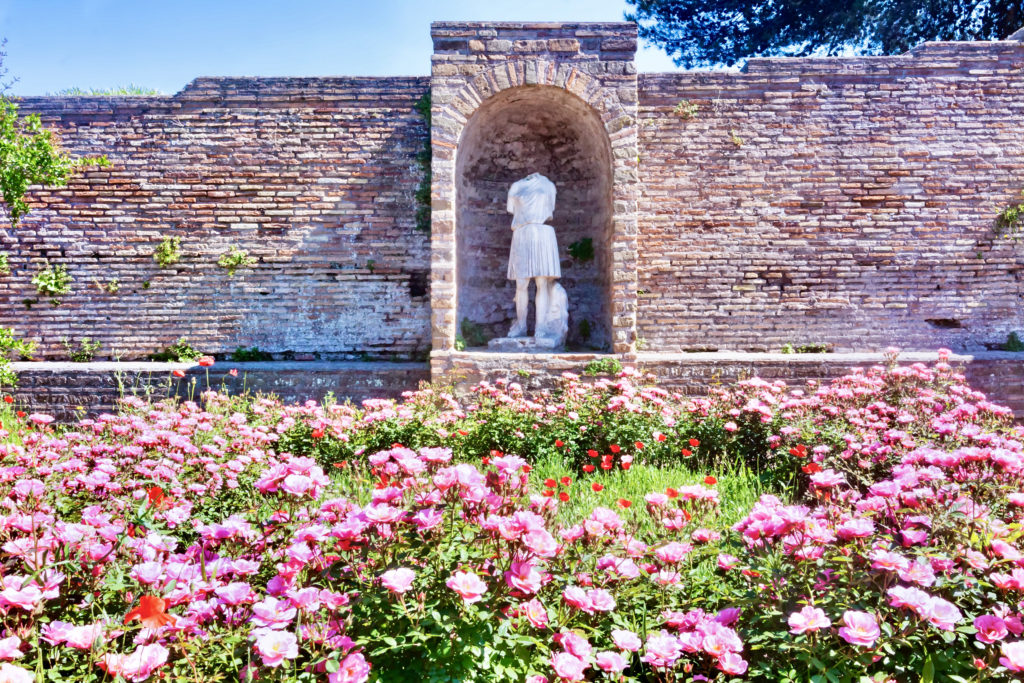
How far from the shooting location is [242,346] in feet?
24.9

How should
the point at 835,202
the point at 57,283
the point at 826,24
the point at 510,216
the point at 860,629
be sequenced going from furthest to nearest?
the point at 826,24
the point at 510,216
the point at 835,202
the point at 57,283
the point at 860,629

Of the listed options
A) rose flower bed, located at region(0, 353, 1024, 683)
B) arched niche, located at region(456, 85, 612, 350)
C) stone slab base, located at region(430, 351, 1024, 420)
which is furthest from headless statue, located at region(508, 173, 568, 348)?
rose flower bed, located at region(0, 353, 1024, 683)

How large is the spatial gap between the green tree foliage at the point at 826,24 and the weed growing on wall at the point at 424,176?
10.8 meters

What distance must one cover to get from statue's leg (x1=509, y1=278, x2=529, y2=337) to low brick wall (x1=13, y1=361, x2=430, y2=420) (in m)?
1.13

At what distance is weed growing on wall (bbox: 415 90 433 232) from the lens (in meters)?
7.63

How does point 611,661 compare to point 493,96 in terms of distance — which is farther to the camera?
point 493,96

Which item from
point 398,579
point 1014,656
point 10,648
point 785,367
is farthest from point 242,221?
point 1014,656

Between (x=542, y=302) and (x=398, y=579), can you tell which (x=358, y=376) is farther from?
(x=398, y=579)

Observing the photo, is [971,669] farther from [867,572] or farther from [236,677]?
[236,677]

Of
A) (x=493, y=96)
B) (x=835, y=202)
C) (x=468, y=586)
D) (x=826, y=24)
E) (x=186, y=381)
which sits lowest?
(x=186, y=381)

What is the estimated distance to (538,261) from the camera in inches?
274

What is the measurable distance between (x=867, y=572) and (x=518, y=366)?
4.83 metres

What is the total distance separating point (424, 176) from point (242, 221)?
230cm

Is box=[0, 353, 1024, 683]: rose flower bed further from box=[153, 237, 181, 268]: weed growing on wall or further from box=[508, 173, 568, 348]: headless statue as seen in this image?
box=[153, 237, 181, 268]: weed growing on wall
